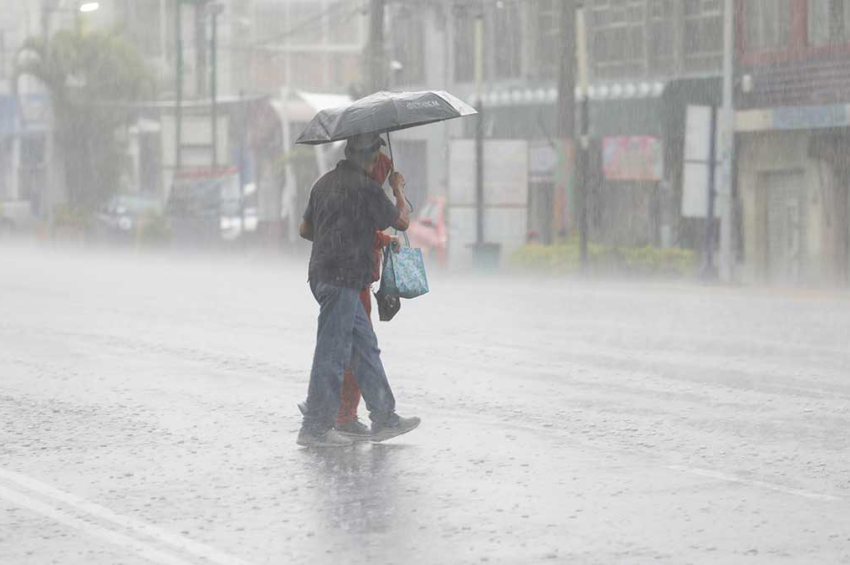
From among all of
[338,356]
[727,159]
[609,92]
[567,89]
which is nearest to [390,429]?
[338,356]

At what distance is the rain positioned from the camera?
25.3 feet

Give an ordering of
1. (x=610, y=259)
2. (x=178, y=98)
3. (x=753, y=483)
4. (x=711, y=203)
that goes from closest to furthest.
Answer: (x=753, y=483)
(x=711, y=203)
(x=610, y=259)
(x=178, y=98)

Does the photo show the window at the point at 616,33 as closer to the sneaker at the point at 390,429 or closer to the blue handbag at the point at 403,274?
the blue handbag at the point at 403,274

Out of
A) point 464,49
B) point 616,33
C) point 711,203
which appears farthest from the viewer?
point 464,49

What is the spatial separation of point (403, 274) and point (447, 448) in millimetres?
989

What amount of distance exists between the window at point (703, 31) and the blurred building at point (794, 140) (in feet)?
4.88

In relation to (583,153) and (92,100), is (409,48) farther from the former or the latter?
(583,153)

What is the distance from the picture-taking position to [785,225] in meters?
34.2

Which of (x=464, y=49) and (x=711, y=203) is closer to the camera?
(x=711, y=203)

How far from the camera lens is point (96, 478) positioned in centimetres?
877

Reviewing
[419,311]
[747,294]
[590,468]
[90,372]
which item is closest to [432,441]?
[590,468]

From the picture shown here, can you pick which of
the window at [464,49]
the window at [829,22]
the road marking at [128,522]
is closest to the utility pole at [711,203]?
the window at [829,22]

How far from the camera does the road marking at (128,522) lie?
6852 millimetres

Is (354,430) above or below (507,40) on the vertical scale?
below
